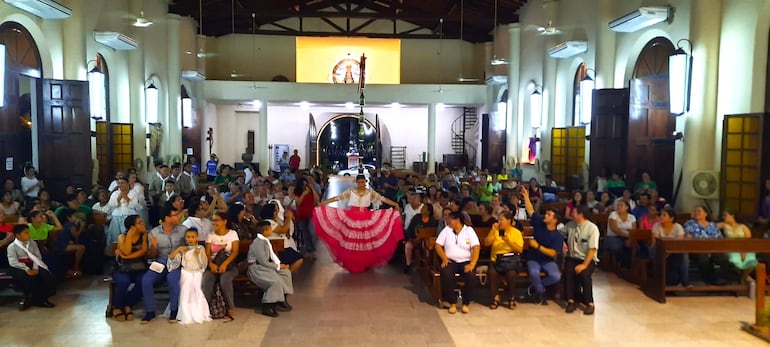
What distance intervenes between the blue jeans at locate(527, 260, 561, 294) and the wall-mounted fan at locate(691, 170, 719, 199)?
4190mm

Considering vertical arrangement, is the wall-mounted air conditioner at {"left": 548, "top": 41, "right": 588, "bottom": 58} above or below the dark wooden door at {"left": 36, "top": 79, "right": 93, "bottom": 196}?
above

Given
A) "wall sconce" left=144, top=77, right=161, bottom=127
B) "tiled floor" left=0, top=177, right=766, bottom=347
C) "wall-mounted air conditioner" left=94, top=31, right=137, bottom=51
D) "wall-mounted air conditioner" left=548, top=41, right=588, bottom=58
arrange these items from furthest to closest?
"wall sconce" left=144, top=77, right=161, bottom=127, "wall-mounted air conditioner" left=548, top=41, right=588, bottom=58, "wall-mounted air conditioner" left=94, top=31, right=137, bottom=51, "tiled floor" left=0, top=177, right=766, bottom=347

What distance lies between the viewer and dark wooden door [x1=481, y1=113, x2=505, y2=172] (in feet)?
66.4

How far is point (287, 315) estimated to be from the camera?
20.8 feet

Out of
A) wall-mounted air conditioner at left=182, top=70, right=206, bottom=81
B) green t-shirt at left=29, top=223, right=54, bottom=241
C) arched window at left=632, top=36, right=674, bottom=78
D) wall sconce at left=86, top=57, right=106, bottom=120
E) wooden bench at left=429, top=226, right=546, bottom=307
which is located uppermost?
wall-mounted air conditioner at left=182, top=70, right=206, bottom=81

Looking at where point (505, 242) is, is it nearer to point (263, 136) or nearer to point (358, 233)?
point (358, 233)

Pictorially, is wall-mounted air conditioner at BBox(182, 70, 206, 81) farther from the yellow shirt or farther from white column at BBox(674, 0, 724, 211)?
the yellow shirt

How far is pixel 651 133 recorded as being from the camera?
11508 mm

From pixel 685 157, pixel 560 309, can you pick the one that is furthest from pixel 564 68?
pixel 560 309

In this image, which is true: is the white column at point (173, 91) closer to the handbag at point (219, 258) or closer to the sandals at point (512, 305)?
the handbag at point (219, 258)

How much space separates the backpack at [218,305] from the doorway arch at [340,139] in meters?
21.7

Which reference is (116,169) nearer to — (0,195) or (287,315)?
(0,195)

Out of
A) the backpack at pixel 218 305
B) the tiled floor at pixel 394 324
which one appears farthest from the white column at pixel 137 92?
the backpack at pixel 218 305

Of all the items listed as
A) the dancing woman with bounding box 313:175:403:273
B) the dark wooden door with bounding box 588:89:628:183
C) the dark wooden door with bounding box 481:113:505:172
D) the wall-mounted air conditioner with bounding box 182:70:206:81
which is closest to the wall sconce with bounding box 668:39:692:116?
the dark wooden door with bounding box 588:89:628:183
